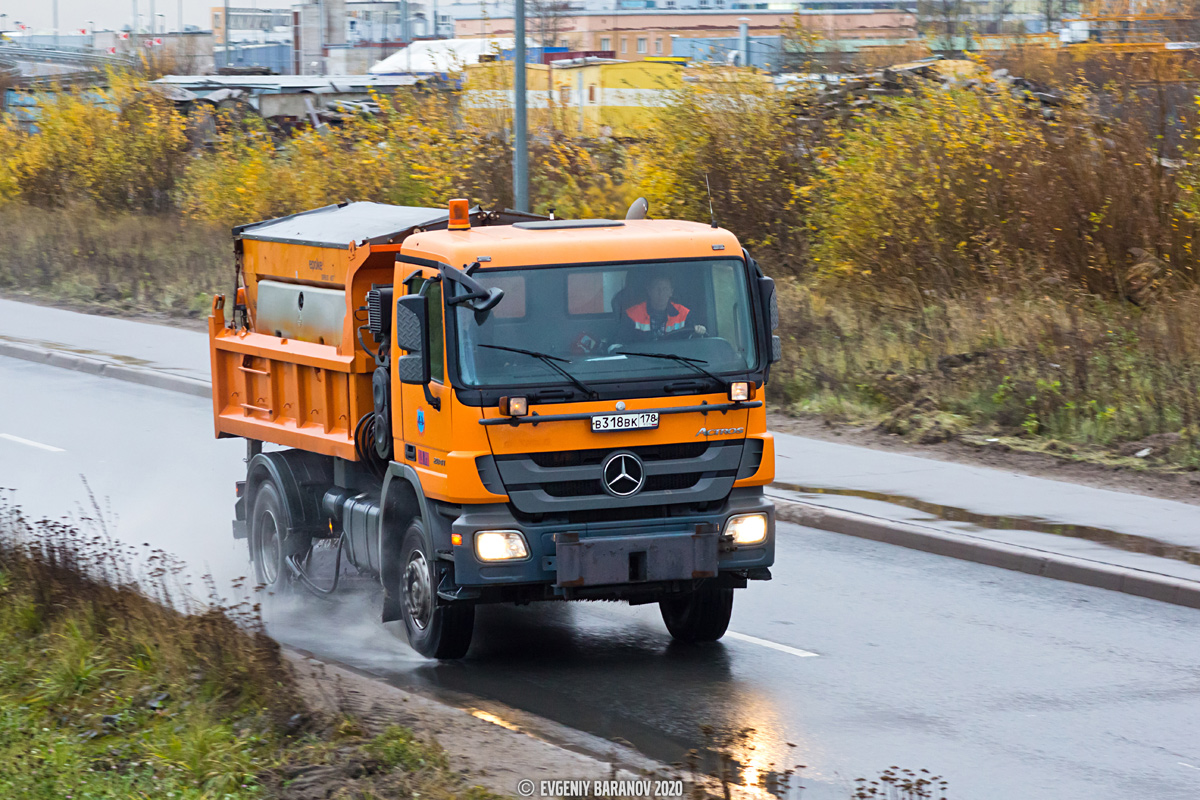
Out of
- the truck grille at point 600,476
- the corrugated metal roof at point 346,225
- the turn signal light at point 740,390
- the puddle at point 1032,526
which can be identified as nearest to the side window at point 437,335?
the truck grille at point 600,476

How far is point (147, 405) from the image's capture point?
18719 mm

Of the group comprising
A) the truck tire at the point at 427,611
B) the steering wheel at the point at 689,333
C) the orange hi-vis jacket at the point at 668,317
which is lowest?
the truck tire at the point at 427,611

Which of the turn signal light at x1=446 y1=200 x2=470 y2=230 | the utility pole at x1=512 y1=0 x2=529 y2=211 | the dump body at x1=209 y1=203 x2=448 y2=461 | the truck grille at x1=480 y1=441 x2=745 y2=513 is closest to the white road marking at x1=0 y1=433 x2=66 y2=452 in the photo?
the dump body at x1=209 y1=203 x2=448 y2=461

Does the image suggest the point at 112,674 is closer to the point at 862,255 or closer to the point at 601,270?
the point at 601,270

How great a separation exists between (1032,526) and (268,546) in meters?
5.57

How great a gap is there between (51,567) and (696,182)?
15.5 m

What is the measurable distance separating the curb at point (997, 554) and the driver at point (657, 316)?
12.3ft

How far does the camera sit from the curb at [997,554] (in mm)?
9570

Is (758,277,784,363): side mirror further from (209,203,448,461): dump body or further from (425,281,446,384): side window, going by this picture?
(209,203,448,461): dump body

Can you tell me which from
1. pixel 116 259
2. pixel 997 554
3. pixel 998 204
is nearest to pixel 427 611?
pixel 997 554

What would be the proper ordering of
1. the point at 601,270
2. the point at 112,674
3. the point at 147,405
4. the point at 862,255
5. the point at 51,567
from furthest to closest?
the point at 862,255
the point at 147,405
the point at 51,567
the point at 601,270
the point at 112,674

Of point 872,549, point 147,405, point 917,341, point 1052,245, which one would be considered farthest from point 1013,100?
point 147,405

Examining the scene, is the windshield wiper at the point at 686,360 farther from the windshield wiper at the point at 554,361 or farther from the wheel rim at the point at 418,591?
the wheel rim at the point at 418,591

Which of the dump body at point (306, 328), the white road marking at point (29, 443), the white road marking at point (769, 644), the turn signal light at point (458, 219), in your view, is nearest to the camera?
the turn signal light at point (458, 219)
